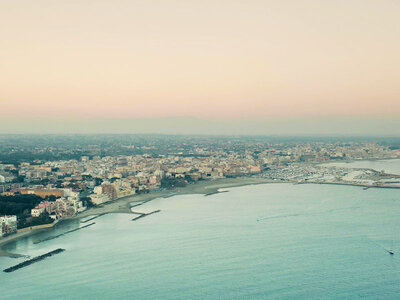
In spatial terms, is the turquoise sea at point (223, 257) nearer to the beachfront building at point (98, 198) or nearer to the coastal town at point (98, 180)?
the coastal town at point (98, 180)

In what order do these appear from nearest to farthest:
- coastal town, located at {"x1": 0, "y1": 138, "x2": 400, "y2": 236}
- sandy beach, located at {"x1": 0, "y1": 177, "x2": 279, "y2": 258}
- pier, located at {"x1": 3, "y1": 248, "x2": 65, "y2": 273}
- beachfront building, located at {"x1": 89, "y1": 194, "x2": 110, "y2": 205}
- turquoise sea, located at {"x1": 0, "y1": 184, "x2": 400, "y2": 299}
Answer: turquoise sea, located at {"x1": 0, "y1": 184, "x2": 400, "y2": 299} < pier, located at {"x1": 3, "y1": 248, "x2": 65, "y2": 273} < sandy beach, located at {"x1": 0, "y1": 177, "x2": 279, "y2": 258} < coastal town, located at {"x1": 0, "y1": 138, "x2": 400, "y2": 236} < beachfront building, located at {"x1": 89, "y1": 194, "x2": 110, "y2": 205}

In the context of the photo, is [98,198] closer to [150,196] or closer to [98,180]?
[150,196]

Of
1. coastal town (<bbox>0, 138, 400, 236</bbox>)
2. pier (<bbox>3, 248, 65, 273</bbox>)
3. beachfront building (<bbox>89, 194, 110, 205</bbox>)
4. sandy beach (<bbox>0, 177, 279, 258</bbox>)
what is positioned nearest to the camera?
pier (<bbox>3, 248, 65, 273</bbox>)

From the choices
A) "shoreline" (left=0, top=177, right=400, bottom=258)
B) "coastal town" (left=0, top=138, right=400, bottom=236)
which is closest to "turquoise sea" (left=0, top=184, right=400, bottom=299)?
"shoreline" (left=0, top=177, right=400, bottom=258)

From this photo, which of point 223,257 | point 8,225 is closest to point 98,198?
point 8,225

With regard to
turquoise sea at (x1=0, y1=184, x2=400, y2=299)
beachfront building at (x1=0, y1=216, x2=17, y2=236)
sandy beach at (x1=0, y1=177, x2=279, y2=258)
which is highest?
beachfront building at (x1=0, y1=216, x2=17, y2=236)

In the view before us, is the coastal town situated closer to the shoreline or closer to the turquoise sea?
the shoreline

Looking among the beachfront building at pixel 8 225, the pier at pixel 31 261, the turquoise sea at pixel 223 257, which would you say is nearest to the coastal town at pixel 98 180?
the beachfront building at pixel 8 225
